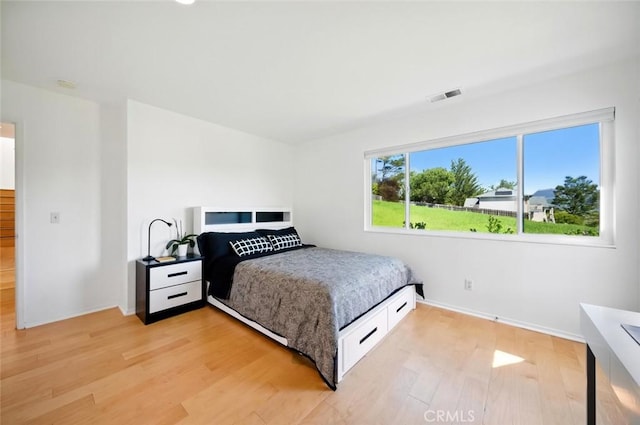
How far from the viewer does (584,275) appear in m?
2.18

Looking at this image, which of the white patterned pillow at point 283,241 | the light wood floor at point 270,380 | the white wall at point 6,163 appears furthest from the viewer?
the white wall at point 6,163

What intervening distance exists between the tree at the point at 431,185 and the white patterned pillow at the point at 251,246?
6.86 feet

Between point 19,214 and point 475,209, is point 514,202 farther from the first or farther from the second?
point 19,214

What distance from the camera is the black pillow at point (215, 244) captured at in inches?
117

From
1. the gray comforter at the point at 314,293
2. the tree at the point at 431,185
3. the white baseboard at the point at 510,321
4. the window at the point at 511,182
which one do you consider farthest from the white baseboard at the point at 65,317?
the tree at the point at 431,185

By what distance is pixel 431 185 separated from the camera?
3184mm

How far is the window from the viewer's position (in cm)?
222

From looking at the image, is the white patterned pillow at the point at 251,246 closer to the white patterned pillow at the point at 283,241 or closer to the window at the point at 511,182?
the white patterned pillow at the point at 283,241

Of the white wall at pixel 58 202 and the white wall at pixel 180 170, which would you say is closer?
the white wall at pixel 58 202

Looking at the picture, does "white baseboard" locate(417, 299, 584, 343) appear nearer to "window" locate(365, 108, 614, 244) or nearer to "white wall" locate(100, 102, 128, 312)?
"window" locate(365, 108, 614, 244)

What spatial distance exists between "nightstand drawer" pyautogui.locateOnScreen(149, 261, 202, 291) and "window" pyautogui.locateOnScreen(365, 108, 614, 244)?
245 centimetres

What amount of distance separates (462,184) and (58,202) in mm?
4594

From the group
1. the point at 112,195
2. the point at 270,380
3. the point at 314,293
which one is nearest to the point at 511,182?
the point at 314,293

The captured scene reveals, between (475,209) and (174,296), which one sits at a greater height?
(475,209)
